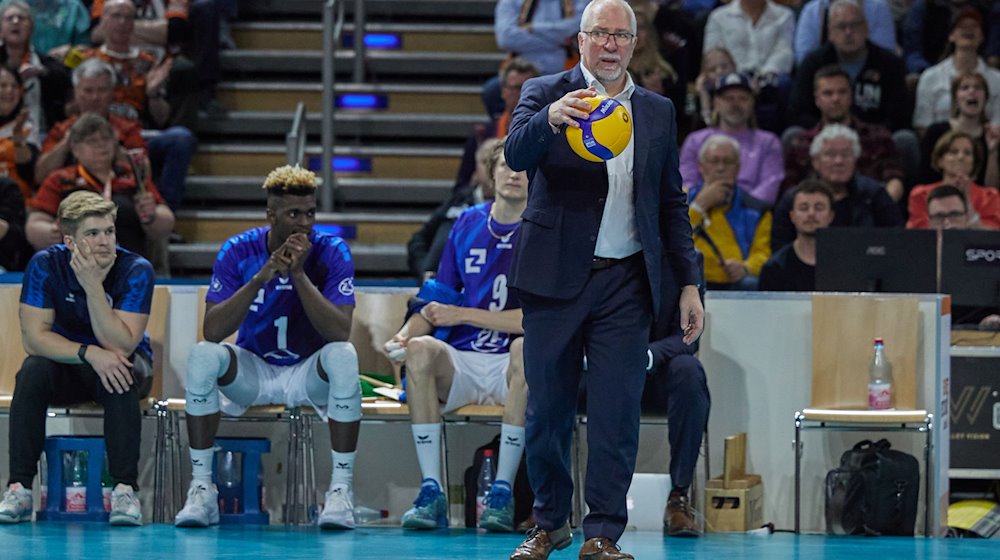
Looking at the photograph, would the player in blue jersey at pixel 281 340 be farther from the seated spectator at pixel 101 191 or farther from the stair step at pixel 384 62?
the stair step at pixel 384 62

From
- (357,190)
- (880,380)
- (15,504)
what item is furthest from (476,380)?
(357,190)

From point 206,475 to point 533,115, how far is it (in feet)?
8.82

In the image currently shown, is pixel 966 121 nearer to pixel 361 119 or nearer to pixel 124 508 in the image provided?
pixel 361 119

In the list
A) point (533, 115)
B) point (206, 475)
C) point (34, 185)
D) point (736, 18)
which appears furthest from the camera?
point (736, 18)

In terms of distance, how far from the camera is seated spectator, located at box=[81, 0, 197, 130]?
36.4 ft

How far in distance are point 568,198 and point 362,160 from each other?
6544mm

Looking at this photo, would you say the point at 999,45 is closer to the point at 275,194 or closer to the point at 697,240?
the point at 697,240

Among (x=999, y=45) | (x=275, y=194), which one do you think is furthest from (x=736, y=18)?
(x=275, y=194)

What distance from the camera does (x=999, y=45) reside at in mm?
11578

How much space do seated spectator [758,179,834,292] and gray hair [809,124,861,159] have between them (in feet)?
2.26

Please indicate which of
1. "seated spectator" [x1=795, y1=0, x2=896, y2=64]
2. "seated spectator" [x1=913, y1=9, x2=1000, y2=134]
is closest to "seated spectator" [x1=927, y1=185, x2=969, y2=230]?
"seated spectator" [x1=913, y1=9, x2=1000, y2=134]

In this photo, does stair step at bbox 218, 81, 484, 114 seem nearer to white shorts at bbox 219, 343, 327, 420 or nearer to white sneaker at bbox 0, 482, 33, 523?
white shorts at bbox 219, 343, 327, 420

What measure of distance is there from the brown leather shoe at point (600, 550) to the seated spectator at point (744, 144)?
5.00 meters

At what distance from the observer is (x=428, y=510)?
695 cm
